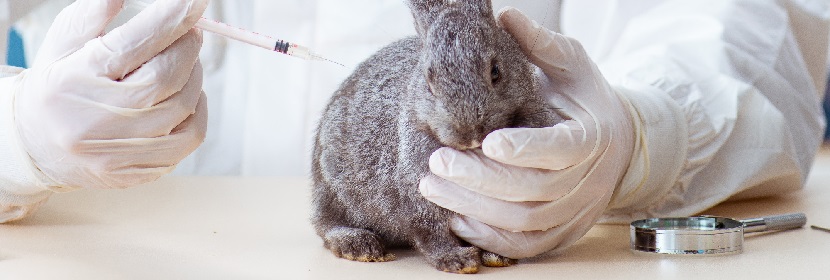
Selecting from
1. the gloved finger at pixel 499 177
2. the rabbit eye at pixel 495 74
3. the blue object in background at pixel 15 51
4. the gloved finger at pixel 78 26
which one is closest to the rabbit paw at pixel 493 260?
the gloved finger at pixel 499 177

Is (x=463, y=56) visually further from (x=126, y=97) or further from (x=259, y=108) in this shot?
(x=259, y=108)

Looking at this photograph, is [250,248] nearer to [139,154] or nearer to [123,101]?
[139,154]

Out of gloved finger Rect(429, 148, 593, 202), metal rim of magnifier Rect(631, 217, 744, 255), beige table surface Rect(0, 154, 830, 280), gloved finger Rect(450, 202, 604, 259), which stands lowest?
beige table surface Rect(0, 154, 830, 280)

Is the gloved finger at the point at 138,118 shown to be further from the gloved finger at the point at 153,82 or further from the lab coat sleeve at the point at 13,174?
the lab coat sleeve at the point at 13,174

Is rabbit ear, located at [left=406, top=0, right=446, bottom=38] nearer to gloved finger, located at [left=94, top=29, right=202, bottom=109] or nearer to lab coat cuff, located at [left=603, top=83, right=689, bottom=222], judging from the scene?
gloved finger, located at [left=94, top=29, right=202, bottom=109]

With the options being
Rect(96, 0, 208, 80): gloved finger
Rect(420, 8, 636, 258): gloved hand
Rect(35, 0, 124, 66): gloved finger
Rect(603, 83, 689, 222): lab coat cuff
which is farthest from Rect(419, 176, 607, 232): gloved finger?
Rect(35, 0, 124, 66): gloved finger

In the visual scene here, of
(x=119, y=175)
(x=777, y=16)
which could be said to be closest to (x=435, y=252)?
(x=119, y=175)
